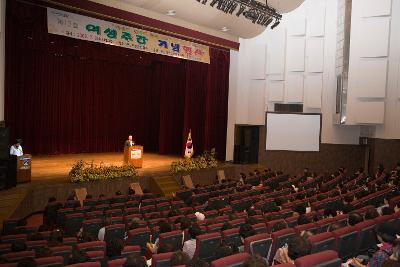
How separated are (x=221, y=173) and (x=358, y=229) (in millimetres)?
10509

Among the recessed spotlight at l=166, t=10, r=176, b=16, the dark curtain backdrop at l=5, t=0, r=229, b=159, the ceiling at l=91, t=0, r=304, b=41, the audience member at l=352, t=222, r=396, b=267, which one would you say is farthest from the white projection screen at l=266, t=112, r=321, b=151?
the audience member at l=352, t=222, r=396, b=267

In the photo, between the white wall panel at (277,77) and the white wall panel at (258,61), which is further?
the white wall panel at (258,61)

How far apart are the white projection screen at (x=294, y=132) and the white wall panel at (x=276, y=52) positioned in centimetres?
190

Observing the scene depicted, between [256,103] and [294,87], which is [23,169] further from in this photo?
[294,87]

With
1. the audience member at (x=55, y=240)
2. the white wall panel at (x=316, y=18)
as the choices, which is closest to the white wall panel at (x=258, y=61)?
the white wall panel at (x=316, y=18)

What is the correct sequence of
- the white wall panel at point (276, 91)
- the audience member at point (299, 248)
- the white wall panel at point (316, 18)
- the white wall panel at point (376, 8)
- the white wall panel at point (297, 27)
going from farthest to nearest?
the white wall panel at point (276, 91)
the white wall panel at point (297, 27)
the white wall panel at point (316, 18)
the white wall panel at point (376, 8)
the audience member at point (299, 248)

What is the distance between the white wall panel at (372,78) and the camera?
14516 millimetres

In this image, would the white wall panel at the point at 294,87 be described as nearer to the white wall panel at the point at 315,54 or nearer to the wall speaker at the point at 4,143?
the white wall panel at the point at 315,54

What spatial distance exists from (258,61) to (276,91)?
4.82ft

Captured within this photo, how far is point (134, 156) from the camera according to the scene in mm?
13852

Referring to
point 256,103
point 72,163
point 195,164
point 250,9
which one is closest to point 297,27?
point 256,103

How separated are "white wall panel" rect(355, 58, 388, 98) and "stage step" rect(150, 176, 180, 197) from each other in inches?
293

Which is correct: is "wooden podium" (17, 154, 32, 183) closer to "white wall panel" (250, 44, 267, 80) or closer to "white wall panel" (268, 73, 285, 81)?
"white wall panel" (250, 44, 267, 80)

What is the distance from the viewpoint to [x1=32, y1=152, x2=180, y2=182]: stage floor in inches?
477
